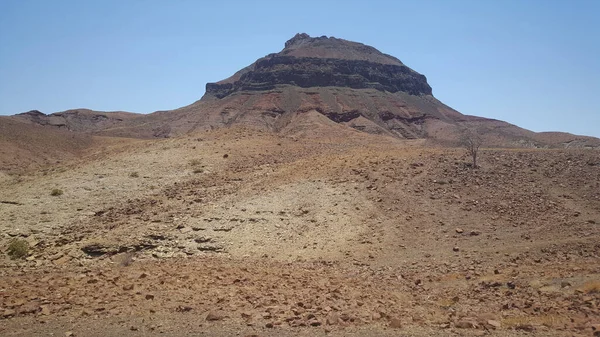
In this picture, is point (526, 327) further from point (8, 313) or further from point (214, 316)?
point (8, 313)

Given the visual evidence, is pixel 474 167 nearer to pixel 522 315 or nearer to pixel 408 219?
pixel 408 219

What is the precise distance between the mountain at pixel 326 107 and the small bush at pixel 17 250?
5372 cm

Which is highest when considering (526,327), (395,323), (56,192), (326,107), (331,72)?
(331,72)

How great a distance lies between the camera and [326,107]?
90312 mm

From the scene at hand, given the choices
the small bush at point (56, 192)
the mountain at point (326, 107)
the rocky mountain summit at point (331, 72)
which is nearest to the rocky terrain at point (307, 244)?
the small bush at point (56, 192)

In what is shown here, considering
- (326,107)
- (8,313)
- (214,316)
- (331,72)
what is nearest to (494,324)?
(214,316)

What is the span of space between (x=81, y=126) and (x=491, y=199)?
116249 millimetres

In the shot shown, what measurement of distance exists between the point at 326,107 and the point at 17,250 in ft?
258

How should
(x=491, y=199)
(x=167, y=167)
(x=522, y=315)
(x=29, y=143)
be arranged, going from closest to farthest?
(x=522, y=315) < (x=491, y=199) < (x=167, y=167) < (x=29, y=143)

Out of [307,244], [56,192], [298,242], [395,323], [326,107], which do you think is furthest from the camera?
[326,107]

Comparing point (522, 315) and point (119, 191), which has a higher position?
point (119, 191)

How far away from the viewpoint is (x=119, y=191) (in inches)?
809

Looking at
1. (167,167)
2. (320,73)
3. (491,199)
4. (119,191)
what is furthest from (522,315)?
(320,73)

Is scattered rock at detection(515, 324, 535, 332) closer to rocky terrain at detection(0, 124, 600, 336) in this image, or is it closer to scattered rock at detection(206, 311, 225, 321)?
rocky terrain at detection(0, 124, 600, 336)
